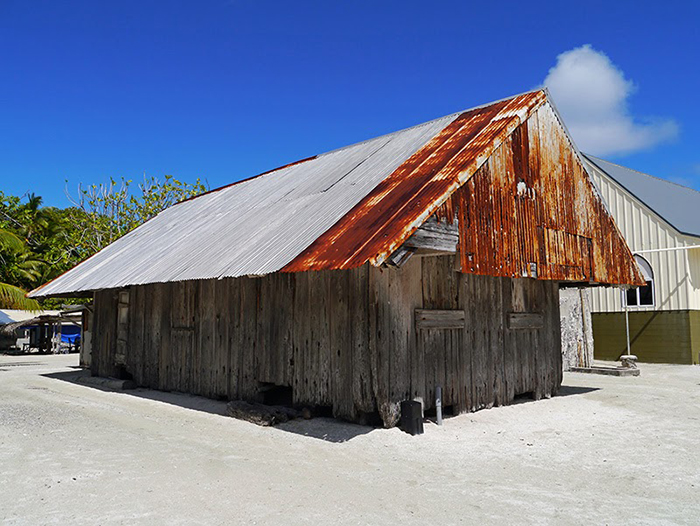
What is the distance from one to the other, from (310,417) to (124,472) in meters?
3.77

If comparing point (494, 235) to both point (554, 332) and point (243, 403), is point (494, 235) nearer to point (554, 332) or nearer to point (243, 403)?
point (554, 332)

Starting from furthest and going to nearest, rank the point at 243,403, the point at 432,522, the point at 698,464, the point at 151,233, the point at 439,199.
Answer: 1. the point at 151,233
2. the point at 243,403
3. the point at 439,199
4. the point at 698,464
5. the point at 432,522

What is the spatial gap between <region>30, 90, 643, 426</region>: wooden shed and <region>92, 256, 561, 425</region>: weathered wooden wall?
0.03 meters

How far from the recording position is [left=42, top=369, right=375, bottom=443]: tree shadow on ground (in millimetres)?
8969

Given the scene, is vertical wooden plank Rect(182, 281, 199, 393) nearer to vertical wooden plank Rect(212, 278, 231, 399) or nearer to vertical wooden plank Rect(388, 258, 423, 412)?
vertical wooden plank Rect(212, 278, 231, 399)

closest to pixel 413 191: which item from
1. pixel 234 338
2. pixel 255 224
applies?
pixel 255 224

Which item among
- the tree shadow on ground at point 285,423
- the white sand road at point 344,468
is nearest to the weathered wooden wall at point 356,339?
the tree shadow on ground at point 285,423

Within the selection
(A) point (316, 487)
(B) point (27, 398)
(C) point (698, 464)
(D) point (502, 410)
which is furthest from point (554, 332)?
(B) point (27, 398)

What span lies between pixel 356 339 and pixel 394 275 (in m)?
1.15

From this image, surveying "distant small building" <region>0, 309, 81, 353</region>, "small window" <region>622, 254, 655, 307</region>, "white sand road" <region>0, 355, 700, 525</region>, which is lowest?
"white sand road" <region>0, 355, 700, 525</region>

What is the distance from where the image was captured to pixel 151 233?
18.5 m

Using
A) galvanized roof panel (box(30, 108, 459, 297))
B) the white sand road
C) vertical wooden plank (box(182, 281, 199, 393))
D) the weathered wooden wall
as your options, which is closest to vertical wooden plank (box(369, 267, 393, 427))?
the weathered wooden wall

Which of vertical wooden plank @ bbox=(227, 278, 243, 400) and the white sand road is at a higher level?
vertical wooden plank @ bbox=(227, 278, 243, 400)

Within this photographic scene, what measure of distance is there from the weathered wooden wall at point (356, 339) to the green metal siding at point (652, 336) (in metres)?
10.4
